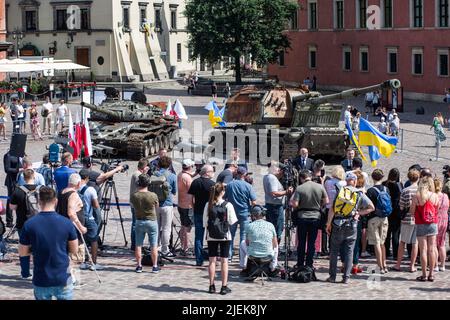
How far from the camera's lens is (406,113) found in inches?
2039

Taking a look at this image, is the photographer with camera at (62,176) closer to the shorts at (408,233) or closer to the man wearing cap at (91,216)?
the man wearing cap at (91,216)

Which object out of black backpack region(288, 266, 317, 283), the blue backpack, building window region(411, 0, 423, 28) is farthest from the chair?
building window region(411, 0, 423, 28)

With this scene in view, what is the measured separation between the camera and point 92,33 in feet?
244

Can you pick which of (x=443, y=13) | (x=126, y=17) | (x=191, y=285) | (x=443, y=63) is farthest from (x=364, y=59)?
(x=191, y=285)

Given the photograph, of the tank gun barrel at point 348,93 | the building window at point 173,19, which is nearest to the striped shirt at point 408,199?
the tank gun barrel at point 348,93

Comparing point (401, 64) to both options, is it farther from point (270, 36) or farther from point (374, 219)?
point (374, 219)

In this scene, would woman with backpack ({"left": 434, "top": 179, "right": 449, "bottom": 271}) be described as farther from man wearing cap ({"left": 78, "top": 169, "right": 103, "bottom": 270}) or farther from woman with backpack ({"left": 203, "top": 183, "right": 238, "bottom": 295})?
man wearing cap ({"left": 78, "top": 169, "right": 103, "bottom": 270})

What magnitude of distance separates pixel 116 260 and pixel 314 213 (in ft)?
11.5

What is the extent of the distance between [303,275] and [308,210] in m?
0.94

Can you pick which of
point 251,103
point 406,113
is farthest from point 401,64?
point 251,103

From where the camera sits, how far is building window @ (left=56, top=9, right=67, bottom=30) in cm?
7512

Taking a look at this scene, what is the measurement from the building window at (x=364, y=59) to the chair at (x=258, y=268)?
4825cm

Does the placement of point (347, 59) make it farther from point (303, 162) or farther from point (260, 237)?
point (260, 237)

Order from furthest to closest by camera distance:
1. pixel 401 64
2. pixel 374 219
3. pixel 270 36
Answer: pixel 270 36
pixel 401 64
pixel 374 219
